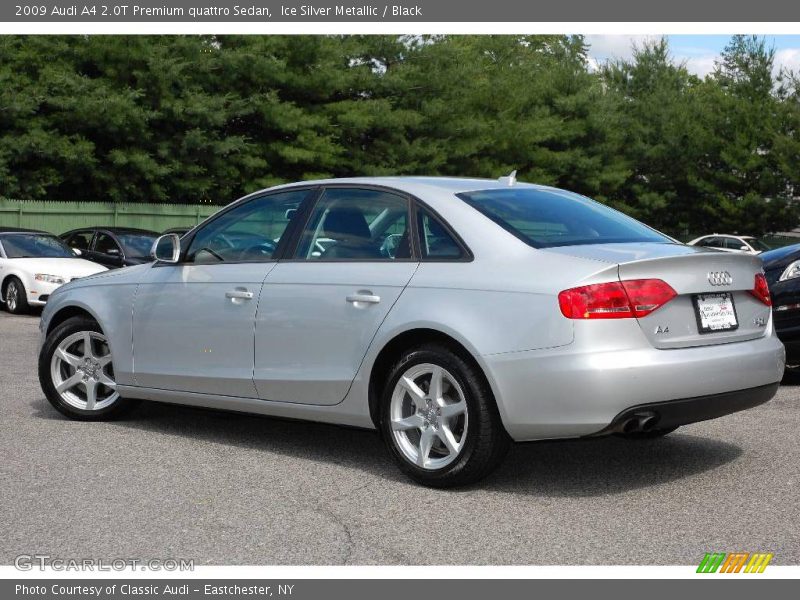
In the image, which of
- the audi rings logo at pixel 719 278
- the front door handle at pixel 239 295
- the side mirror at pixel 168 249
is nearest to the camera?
the audi rings logo at pixel 719 278

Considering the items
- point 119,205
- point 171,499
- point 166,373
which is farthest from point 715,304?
point 119,205

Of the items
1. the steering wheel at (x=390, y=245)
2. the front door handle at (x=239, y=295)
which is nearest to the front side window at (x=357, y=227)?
the steering wheel at (x=390, y=245)

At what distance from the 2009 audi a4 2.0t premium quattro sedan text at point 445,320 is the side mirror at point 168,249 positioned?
16 millimetres

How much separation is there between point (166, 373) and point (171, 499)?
172 cm

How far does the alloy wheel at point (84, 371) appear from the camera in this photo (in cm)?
808

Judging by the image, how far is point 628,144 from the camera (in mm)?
57156

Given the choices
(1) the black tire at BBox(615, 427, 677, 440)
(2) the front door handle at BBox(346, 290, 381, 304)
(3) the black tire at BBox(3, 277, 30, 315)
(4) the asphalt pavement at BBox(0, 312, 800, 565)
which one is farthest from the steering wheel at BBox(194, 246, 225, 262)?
(3) the black tire at BBox(3, 277, 30, 315)

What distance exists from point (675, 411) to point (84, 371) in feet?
14.3

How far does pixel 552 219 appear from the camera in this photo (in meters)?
6.45

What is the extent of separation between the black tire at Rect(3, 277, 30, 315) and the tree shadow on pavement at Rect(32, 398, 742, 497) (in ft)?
34.7

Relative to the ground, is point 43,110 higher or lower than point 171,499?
higher

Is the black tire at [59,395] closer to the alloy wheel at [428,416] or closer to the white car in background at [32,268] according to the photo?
the alloy wheel at [428,416]

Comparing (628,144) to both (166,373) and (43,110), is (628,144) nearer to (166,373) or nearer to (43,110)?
(43,110)

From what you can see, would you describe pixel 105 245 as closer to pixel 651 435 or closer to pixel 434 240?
pixel 651 435
